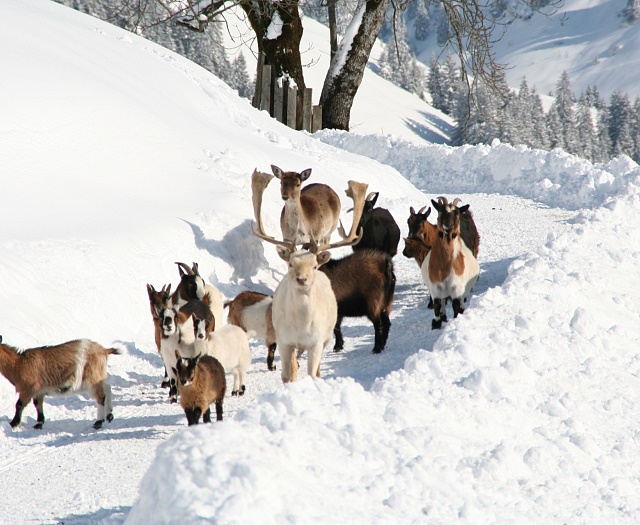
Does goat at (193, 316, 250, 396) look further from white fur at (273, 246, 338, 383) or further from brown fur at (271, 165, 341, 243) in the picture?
brown fur at (271, 165, 341, 243)

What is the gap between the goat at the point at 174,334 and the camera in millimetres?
6559

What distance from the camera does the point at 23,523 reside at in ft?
14.3

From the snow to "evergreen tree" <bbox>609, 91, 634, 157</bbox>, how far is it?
73867 mm

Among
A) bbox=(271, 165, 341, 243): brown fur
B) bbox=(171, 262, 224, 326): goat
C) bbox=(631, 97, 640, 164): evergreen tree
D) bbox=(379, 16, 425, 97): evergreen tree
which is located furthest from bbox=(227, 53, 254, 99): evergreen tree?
bbox=(171, 262, 224, 326): goat

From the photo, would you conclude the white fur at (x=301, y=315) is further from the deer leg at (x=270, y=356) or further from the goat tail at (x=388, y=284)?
the goat tail at (x=388, y=284)

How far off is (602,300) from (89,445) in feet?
18.5

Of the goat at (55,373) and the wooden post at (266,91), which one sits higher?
the wooden post at (266,91)

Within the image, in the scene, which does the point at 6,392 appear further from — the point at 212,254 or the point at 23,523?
the point at 212,254

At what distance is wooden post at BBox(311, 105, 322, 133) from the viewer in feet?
71.0

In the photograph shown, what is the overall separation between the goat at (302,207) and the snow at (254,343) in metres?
0.60

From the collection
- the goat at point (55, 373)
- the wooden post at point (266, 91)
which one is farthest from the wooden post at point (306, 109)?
the goat at point (55, 373)

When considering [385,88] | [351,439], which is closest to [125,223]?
[351,439]

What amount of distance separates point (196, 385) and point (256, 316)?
2319mm

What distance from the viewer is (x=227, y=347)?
22.6 ft
